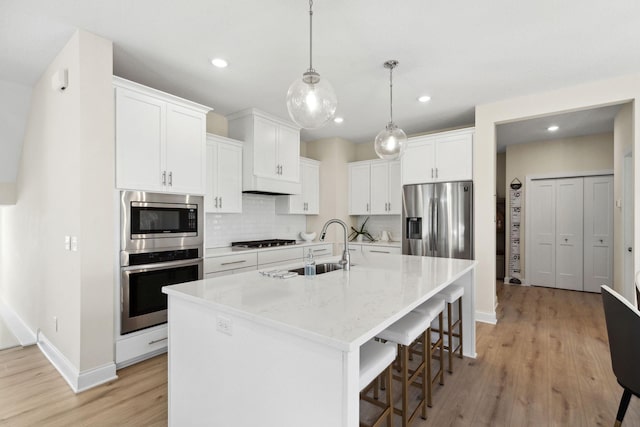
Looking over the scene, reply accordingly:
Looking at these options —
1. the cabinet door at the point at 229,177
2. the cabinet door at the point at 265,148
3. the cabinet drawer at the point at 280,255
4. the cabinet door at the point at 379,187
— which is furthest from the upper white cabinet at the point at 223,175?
the cabinet door at the point at 379,187

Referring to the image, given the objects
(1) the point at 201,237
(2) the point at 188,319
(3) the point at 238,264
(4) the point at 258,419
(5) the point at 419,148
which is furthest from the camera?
(5) the point at 419,148

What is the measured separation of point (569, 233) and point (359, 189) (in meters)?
3.76

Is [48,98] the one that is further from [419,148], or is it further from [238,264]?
[419,148]

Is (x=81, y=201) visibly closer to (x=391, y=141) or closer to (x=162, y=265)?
(x=162, y=265)

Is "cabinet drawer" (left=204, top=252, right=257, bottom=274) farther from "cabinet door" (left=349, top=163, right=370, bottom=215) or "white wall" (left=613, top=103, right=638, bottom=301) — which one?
"white wall" (left=613, top=103, right=638, bottom=301)

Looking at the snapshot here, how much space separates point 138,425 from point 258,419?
1.15m

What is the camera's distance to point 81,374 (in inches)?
90.5

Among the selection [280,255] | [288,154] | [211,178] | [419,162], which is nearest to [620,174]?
[419,162]

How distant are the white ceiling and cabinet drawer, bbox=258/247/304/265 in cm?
186

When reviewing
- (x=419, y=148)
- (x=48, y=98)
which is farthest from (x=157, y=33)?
(x=419, y=148)

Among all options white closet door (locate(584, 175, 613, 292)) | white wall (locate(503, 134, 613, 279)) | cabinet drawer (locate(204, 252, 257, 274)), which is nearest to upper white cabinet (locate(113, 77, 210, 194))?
cabinet drawer (locate(204, 252, 257, 274))

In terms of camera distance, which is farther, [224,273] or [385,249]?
[385,249]

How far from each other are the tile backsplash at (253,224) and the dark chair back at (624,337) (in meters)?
3.74

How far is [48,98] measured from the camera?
2818 millimetres
